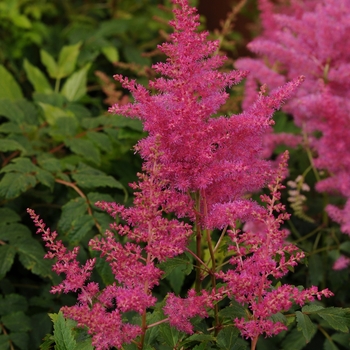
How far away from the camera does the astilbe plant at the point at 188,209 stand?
2.11ft

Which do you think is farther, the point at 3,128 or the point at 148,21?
the point at 148,21

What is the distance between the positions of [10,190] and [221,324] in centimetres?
45

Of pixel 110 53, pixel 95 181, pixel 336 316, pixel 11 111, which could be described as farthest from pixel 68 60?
pixel 336 316

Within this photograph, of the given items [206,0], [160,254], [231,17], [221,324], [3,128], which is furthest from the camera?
[206,0]

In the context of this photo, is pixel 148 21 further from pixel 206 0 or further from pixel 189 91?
pixel 189 91

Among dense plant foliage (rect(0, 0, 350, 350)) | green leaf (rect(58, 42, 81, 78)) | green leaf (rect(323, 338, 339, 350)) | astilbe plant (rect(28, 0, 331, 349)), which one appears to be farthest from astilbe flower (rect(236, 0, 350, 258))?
green leaf (rect(58, 42, 81, 78))

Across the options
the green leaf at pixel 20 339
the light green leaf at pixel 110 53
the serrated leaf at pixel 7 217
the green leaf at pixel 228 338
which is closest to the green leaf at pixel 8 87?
the light green leaf at pixel 110 53

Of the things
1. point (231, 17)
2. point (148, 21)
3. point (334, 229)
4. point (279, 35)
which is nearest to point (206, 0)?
point (148, 21)

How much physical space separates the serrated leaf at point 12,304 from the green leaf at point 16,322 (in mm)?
33

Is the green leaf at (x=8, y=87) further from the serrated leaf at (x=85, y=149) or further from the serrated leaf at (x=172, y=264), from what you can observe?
the serrated leaf at (x=172, y=264)

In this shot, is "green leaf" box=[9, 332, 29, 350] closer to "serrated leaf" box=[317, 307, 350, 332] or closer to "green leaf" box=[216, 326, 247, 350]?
"green leaf" box=[216, 326, 247, 350]

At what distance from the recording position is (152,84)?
0.71m

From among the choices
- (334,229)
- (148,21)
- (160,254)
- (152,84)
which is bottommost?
(334,229)

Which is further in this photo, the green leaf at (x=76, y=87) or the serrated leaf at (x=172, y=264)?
the green leaf at (x=76, y=87)
